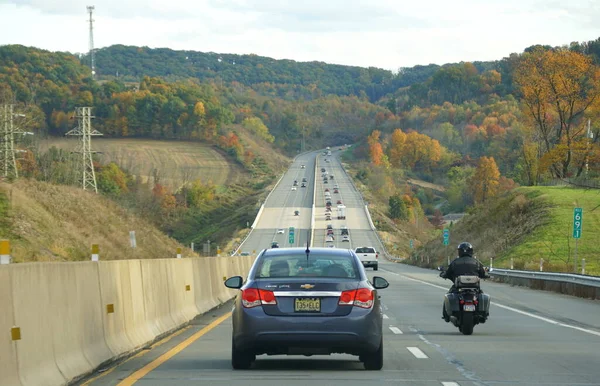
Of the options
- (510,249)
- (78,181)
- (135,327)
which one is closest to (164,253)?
(510,249)

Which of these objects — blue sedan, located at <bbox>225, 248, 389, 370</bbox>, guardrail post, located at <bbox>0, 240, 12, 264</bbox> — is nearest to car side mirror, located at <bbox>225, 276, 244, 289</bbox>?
blue sedan, located at <bbox>225, 248, 389, 370</bbox>

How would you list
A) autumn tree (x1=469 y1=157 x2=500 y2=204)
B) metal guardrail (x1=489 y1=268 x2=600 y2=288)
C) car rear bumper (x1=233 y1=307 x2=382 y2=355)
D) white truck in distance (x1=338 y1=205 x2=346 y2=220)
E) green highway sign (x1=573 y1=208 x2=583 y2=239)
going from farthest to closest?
1. autumn tree (x1=469 y1=157 x2=500 y2=204)
2. white truck in distance (x1=338 y1=205 x2=346 y2=220)
3. green highway sign (x1=573 y1=208 x2=583 y2=239)
4. metal guardrail (x1=489 y1=268 x2=600 y2=288)
5. car rear bumper (x1=233 y1=307 x2=382 y2=355)

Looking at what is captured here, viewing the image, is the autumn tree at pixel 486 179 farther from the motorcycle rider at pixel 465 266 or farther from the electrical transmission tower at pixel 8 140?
the motorcycle rider at pixel 465 266

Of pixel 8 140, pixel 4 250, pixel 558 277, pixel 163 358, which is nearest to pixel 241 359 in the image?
pixel 163 358

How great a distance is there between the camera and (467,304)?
17.7 m

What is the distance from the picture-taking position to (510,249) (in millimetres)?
74188

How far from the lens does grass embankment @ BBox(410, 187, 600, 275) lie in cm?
6796

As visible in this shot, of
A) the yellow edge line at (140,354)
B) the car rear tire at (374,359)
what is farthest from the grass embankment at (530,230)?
the car rear tire at (374,359)

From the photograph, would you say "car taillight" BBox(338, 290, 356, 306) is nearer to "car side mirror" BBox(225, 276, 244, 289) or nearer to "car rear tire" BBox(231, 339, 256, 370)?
"car rear tire" BBox(231, 339, 256, 370)

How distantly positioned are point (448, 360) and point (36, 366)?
231 inches

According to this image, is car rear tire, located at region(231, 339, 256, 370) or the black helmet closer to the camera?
car rear tire, located at region(231, 339, 256, 370)

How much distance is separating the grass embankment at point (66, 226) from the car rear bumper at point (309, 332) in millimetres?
26323

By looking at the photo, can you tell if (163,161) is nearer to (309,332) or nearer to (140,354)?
(140,354)

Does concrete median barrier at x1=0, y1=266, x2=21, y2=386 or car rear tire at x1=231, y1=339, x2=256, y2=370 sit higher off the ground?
concrete median barrier at x1=0, y1=266, x2=21, y2=386
